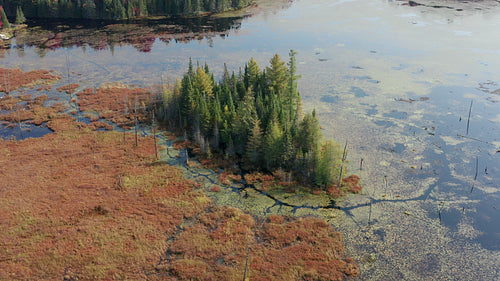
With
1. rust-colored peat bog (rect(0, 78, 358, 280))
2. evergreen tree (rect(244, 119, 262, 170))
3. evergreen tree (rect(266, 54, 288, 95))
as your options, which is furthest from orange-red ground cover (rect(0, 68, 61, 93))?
evergreen tree (rect(244, 119, 262, 170))

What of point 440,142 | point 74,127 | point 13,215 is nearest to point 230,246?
point 13,215

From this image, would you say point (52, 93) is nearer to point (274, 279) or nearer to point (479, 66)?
point (274, 279)

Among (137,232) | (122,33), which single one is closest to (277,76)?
(137,232)

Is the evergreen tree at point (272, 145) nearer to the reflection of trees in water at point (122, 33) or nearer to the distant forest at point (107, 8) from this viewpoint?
the reflection of trees in water at point (122, 33)

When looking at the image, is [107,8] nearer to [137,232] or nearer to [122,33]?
[122,33]

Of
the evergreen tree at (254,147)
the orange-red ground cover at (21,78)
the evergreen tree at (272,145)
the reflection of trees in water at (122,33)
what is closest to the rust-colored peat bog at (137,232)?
the evergreen tree at (254,147)

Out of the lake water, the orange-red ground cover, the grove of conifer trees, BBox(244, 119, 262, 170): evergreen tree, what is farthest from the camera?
the orange-red ground cover

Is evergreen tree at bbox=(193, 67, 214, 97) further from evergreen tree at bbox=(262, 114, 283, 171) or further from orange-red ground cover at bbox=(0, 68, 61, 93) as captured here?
orange-red ground cover at bbox=(0, 68, 61, 93)
